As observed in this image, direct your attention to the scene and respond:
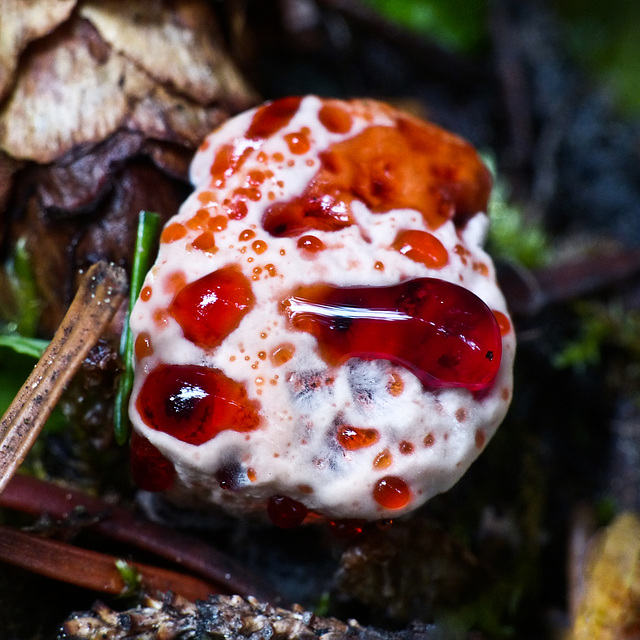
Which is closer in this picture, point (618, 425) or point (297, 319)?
point (297, 319)

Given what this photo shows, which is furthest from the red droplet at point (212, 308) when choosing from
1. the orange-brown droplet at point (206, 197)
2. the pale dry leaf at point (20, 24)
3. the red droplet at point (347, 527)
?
the pale dry leaf at point (20, 24)

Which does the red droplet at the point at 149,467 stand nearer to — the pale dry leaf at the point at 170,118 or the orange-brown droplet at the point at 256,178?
the orange-brown droplet at the point at 256,178

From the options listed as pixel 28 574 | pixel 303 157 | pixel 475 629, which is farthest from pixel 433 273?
pixel 28 574

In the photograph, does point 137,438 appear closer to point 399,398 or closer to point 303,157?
point 399,398

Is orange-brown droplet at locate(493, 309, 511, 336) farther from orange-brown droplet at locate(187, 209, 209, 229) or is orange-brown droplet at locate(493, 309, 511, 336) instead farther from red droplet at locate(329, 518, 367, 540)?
orange-brown droplet at locate(187, 209, 209, 229)

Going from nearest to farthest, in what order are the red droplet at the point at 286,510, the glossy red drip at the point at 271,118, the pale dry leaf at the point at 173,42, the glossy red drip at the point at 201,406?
the glossy red drip at the point at 201,406, the red droplet at the point at 286,510, the glossy red drip at the point at 271,118, the pale dry leaf at the point at 173,42
